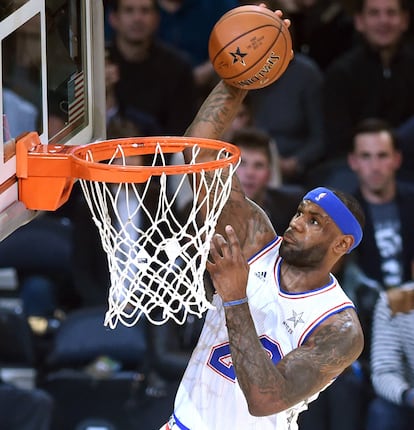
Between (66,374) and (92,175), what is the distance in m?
2.43

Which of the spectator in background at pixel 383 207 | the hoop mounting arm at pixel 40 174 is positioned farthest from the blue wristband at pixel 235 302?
the spectator in background at pixel 383 207

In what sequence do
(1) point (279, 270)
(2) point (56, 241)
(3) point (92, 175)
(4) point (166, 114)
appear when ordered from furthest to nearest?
1. (4) point (166, 114)
2. (2) point (56, 241)
3. (1) point (279, 270)
4. (3) point (92, 175)

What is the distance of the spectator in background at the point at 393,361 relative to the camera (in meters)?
6.57

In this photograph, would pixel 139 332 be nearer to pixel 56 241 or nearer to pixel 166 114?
pixel 56 241

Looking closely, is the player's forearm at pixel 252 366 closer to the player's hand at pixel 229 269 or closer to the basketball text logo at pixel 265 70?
the player's hand at pixel 229 269

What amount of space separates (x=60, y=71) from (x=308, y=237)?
1284mm

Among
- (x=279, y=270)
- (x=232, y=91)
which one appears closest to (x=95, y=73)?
(x=232, y=91)

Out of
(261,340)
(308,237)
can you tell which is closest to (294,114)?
(308,237)

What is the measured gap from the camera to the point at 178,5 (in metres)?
8.73

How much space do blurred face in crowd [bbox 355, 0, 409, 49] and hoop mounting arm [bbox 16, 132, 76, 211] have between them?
13.0 ft

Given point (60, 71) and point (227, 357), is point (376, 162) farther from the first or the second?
point (60, 71)

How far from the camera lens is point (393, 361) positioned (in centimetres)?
668

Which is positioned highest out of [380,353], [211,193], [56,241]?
[211,193]

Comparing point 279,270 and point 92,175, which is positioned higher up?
point 92,175
